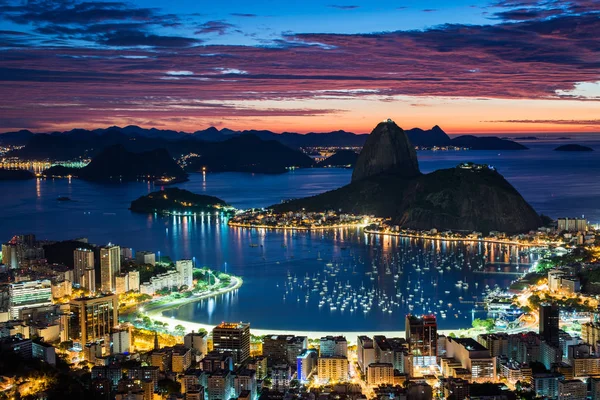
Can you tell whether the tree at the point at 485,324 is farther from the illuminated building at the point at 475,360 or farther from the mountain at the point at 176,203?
the mountain at the point at 176,203

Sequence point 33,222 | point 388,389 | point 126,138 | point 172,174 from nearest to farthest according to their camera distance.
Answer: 1. point 388,389
2. point 33,222
3. point 172,174
4. point 126,138

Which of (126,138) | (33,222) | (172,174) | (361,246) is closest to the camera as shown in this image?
(361,246)

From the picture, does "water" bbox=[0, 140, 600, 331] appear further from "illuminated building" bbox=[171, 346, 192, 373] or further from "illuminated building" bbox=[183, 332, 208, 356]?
"illuminated building" bbox=[171, 346, 192, 373]

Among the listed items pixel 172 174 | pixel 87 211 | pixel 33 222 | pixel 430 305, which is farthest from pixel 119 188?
pixel 430 305

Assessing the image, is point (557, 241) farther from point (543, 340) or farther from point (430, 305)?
point (543, 340)

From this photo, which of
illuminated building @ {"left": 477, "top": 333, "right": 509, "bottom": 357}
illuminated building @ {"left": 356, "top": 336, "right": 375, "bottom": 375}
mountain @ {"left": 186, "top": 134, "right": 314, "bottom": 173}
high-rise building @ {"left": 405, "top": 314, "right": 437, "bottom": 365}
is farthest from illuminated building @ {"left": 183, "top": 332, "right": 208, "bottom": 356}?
mountain @ {"left": 186, "top": 134, "right": 314, "bottom": 173}
